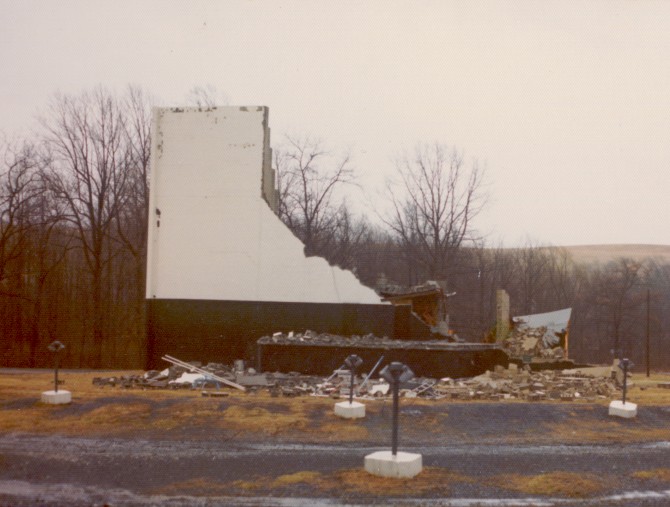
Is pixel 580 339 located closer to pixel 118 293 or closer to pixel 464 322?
pixel 464 322

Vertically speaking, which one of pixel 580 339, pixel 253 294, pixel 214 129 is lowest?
pixel 580 339

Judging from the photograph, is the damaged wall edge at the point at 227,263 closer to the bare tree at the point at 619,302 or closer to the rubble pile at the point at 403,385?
the rubble pile at the point at 403,385

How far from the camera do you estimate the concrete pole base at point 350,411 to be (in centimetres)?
1260

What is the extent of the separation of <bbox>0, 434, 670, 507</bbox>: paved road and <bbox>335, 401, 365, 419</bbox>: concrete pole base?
193cm

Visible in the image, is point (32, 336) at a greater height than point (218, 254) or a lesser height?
lesser

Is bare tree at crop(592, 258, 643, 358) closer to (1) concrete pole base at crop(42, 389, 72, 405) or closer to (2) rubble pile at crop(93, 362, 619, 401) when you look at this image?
(2) rubble pile at crop(93, 362, 619, 401)

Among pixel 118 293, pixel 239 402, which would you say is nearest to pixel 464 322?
pixel 118 293

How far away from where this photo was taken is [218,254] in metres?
21.1

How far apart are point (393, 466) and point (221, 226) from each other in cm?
1376

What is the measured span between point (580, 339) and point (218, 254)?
47275 mm

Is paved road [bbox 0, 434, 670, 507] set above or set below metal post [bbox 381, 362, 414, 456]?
below

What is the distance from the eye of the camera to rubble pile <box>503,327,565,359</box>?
26.7 meters

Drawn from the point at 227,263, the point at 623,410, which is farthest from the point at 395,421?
the point at 227,263

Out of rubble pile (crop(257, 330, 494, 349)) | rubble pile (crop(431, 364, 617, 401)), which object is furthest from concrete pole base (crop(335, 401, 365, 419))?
rubble pile (crop(257, 330, 494, 349))
